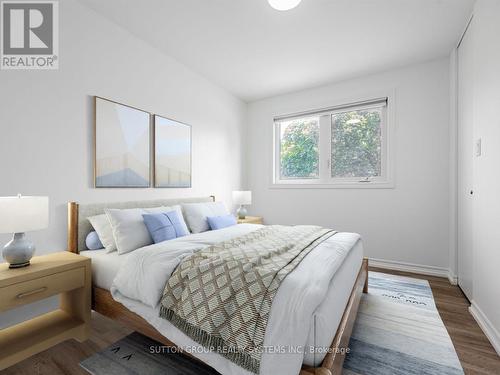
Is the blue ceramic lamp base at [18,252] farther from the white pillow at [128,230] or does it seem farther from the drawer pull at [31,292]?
the white pillow at [128,230]

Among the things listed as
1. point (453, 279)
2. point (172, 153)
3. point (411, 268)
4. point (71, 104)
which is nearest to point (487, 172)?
point (453, 279)

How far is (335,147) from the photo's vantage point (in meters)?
3.84

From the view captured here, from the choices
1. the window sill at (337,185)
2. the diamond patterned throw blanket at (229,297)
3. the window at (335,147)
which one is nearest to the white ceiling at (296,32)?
the window at (335,147)

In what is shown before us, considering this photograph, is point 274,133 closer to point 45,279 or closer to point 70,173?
point 70,173

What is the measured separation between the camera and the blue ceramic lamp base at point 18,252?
5.16 ft

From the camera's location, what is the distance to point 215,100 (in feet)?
12.7

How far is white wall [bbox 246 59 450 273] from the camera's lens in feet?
10.2

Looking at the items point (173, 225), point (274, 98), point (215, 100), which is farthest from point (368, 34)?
point (173, 225)

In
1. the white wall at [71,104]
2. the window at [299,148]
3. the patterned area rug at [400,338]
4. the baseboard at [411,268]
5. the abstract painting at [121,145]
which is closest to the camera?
the patterned area rug at [400,338]

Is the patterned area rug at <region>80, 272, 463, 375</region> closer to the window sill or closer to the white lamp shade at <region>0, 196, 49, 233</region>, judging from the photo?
the white lamp shade at <region>0, 196, 49, 233</region>

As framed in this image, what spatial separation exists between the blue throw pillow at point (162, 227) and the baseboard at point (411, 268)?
2733 millimetres

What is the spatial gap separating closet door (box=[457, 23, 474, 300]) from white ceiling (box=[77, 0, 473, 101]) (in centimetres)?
31

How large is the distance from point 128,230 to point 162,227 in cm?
27

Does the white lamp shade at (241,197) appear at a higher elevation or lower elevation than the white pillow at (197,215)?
higher
